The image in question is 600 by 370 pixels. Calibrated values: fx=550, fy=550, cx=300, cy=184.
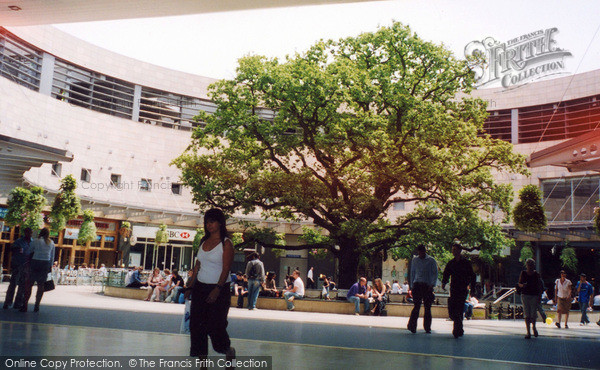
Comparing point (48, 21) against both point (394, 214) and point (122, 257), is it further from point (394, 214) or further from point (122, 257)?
point (394, 214)

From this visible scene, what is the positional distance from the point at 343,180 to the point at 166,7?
12.3 metres

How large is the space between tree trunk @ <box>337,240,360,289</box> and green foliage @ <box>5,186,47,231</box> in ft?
48.5

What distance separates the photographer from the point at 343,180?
21641mm

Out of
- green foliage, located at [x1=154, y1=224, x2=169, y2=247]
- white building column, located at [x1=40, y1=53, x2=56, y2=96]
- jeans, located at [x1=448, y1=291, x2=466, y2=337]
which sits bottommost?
jeans, located at [x1=448, y1=291, x2=466, y2=337]

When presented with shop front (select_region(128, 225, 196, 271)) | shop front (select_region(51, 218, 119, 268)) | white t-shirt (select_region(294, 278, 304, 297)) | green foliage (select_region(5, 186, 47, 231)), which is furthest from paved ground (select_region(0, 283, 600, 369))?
shop front (select_region(128, 225, 196, 271))

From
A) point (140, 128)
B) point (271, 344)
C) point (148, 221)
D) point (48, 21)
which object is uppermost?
point (140, 128)

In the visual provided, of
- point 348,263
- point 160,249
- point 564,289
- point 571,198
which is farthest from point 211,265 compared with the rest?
point 571,198

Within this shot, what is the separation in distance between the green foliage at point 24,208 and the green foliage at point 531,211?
21.7 m

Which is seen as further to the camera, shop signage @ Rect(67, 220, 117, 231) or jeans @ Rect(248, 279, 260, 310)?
shop signage @ Rect(67, 220, 117, 231)

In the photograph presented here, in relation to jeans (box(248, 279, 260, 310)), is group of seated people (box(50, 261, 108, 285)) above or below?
below

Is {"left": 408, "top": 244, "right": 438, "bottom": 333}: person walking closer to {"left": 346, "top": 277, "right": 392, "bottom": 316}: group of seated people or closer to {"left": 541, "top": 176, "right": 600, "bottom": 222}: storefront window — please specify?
{"left": 346, "top": 277, "right": 392, "bottom": 316}: group of seated people

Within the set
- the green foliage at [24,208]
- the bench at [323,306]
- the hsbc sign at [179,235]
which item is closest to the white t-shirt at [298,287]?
the bench at [323,306]

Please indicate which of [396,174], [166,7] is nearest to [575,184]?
[396,174]

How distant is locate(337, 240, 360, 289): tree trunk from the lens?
68.5 feet
